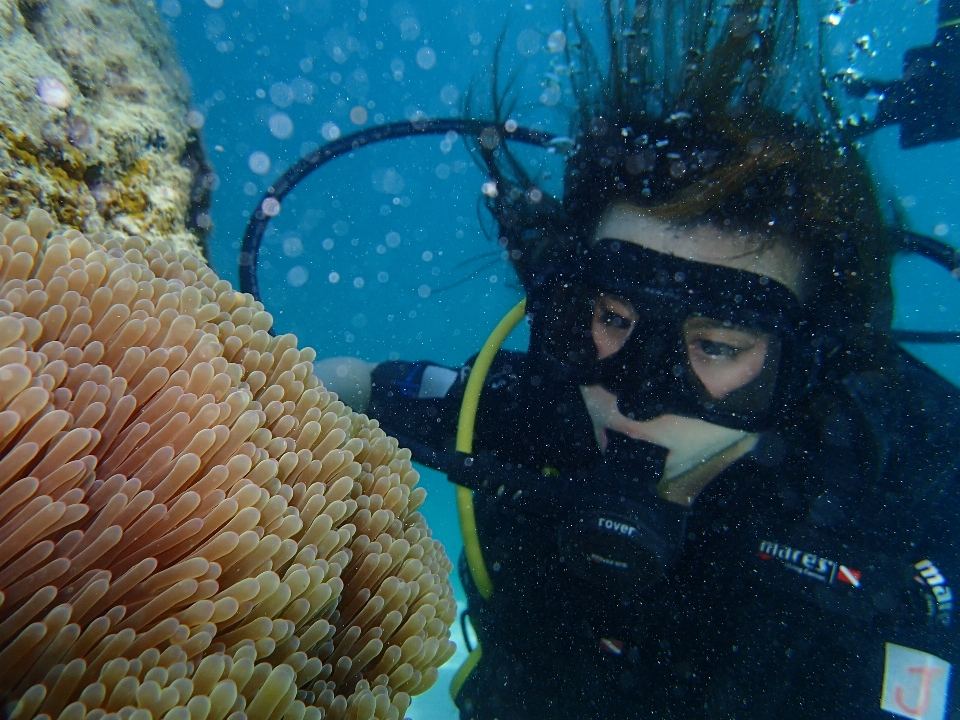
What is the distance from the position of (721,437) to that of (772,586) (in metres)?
0.71

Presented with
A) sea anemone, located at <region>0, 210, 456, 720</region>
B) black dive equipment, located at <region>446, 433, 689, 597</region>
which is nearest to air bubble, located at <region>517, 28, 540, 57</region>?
black dive equipment, located at <region>446, 433, 689, 597</region>

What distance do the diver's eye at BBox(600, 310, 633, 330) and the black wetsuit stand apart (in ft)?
1.51

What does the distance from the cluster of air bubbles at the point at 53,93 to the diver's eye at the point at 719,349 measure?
9.00 ft

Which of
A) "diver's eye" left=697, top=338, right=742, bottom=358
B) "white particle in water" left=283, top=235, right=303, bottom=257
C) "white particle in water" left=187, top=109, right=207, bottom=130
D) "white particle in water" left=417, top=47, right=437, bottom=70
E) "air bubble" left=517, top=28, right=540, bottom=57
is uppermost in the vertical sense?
"air bubble" left=517, top=28, right=540, bottom=57

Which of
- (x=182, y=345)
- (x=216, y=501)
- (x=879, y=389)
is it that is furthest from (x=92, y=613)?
(x=879, y=389)

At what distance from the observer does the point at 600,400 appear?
307 centimetres

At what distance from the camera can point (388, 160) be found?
25281 mm

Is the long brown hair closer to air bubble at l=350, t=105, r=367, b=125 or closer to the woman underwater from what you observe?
the woman underwater

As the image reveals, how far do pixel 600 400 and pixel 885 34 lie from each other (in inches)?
565

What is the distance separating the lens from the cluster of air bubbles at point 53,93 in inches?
78.4

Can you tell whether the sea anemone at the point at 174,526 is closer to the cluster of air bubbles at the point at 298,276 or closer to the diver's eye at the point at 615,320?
the diver's eye at the point at 615,320

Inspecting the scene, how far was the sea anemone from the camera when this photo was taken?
2.88 ft

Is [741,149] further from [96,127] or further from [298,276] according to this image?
[298,276]

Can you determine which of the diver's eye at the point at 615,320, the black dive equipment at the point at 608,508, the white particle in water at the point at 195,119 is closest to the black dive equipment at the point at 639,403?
the black dive equipment at the point at 608,508
